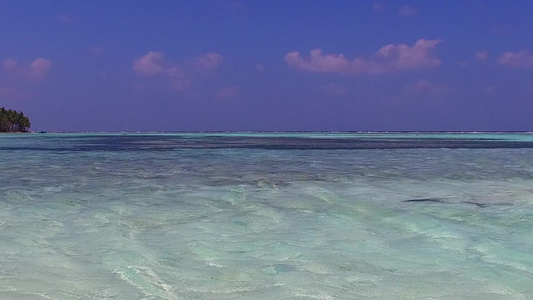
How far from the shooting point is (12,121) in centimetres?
11781

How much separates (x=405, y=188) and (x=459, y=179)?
2828 millimetres

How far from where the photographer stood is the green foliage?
4510 inches

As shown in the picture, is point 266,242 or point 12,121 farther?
point 12,121

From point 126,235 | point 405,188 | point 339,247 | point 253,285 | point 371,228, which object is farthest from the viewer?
point 405,188

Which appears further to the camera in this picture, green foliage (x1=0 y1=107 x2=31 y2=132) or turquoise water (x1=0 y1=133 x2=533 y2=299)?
green foliage (x1=0 y1=107 x2=31 y2=132)

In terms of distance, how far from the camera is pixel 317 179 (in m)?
12.9

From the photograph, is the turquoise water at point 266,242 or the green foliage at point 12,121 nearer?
the turquoise water at point 266,242

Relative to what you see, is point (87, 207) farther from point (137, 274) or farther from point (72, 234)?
point (137, 274)

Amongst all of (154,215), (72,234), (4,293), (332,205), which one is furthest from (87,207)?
(4,293)

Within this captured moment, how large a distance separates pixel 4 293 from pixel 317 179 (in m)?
9.76

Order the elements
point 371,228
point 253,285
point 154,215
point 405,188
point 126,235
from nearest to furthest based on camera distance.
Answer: point 253,285
point 126,235
point 371,228
point 154,215
point 405,188

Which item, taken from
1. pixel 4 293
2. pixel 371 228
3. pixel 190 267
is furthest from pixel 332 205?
pixel 4 293

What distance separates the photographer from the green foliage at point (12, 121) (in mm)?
114562

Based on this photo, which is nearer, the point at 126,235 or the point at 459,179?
the point at 126,235
